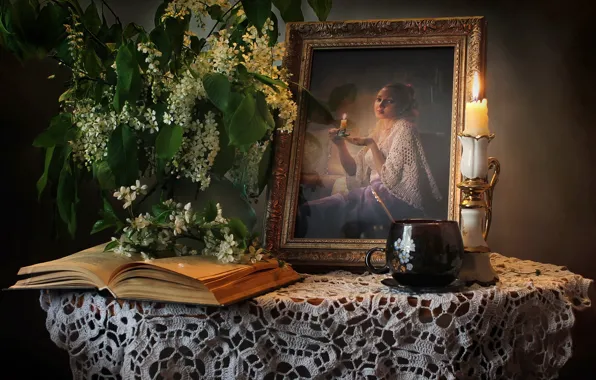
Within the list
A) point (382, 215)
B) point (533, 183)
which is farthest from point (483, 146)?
point (533, 183)

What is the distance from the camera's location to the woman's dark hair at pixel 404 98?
115 cm

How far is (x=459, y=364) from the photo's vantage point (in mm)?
782

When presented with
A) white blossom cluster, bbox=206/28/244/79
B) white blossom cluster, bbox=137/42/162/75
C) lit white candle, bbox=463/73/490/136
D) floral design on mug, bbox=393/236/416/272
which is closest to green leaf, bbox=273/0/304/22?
white blossom cluster, bbox=206/28/244/79

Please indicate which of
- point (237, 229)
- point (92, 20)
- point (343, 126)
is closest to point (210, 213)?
point (237, 229)

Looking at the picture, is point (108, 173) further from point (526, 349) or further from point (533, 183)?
point (533, 183)

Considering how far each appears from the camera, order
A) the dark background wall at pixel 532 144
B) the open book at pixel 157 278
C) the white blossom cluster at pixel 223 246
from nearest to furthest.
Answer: the open book at pixel 157 278
the white blossom cluster at pixel 223 246
the dark background wall at pixel 532 144

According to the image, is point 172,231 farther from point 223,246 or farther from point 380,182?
point 380,182

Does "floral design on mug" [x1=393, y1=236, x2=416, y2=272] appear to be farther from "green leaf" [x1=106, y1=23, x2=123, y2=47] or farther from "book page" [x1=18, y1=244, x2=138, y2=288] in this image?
"green leaf" [x1=106, y1=23, x2=123, y2=47]

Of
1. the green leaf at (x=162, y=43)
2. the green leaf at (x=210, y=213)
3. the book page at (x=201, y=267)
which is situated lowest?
the book page at (x=201, y=267)

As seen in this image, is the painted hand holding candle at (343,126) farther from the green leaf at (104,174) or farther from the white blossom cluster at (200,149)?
the green leaf at (104,174)

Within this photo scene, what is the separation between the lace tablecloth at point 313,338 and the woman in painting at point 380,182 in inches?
12.0

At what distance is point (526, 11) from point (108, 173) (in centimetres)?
92

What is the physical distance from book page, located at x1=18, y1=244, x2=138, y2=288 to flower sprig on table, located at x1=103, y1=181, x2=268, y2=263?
0.04m

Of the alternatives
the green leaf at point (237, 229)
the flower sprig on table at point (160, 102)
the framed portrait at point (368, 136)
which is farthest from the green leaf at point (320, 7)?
the green leaf at point (237, 229)
